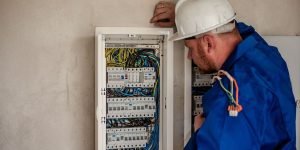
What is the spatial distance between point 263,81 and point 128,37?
0.71 metres

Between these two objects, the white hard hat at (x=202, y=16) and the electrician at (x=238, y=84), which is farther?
the white hard hat at (x=202, y=16)

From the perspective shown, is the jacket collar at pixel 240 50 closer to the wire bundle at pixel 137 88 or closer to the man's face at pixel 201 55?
the man's face at pixel 201 55

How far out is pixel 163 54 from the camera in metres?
1.97

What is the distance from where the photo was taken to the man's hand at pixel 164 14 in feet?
6.39

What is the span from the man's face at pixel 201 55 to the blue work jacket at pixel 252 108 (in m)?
0.09

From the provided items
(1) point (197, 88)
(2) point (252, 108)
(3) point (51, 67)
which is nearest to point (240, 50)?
(2) point (252, 108)

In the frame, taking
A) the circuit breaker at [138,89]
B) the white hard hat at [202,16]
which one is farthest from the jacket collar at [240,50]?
the circuit breaker at [138,89]

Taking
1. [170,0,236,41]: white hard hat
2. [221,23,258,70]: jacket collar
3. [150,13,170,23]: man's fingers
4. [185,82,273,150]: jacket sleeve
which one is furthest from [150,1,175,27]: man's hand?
[185,82,273,150]: jacket sleeve

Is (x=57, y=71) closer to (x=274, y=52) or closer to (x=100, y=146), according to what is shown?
(x=100, y=146)

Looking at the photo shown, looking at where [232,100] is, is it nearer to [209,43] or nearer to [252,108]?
[252,108]

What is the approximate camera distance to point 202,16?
161 centimetres

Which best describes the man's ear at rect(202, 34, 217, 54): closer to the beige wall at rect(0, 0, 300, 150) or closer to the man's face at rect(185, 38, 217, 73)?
the man's face at rect(185, 38, 217, 73)

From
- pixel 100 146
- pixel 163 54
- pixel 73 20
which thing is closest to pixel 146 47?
pixel 163 54

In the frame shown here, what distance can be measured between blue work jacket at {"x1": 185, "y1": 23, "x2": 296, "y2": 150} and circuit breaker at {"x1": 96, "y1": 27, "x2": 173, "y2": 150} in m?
0.42
